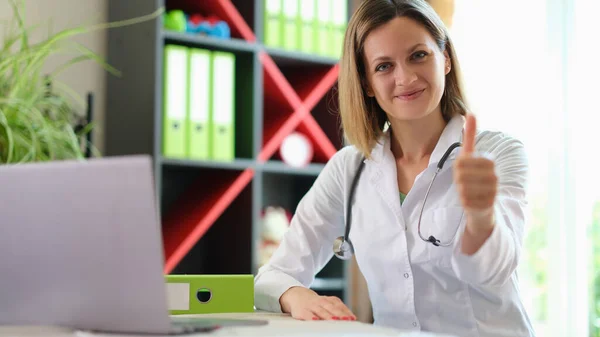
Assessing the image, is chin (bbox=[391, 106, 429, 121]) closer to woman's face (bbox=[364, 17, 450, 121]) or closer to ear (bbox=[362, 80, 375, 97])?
woman's face (bbox=[364, 17, 450, 121])

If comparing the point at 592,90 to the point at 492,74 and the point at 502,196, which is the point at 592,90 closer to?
the point at 492,74

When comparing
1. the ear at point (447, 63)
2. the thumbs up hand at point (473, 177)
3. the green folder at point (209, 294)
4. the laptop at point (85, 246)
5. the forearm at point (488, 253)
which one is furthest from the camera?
the ear at point (447, 63)

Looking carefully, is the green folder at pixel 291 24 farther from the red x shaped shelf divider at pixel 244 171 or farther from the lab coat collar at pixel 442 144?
the lab coat collar at pixel 442 144

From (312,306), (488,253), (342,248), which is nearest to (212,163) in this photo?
(342,248)

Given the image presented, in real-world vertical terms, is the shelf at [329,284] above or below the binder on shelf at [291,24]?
below

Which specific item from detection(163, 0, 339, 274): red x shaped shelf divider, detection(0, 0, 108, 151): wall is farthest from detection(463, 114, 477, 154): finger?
detection(0, 0, 108, 151): wall

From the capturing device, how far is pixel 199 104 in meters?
2.70

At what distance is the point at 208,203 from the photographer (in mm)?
2912

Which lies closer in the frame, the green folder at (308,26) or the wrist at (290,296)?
the wrist at (290,296)

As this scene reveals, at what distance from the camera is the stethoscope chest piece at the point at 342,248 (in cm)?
163

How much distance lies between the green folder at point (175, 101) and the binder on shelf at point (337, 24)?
25.7 inches

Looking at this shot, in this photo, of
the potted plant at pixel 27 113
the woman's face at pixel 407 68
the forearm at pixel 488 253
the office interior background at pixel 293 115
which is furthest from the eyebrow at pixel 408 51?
the office interior background at pixel 293 115

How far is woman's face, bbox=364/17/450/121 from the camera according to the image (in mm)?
1609

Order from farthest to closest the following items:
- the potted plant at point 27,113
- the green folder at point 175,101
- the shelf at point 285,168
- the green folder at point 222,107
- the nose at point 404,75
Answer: the shelf at point 285,168
the green folder at point 222,107
the green folder at point 175,101
the potted plant at point 27,113
the nose at point 404,75
